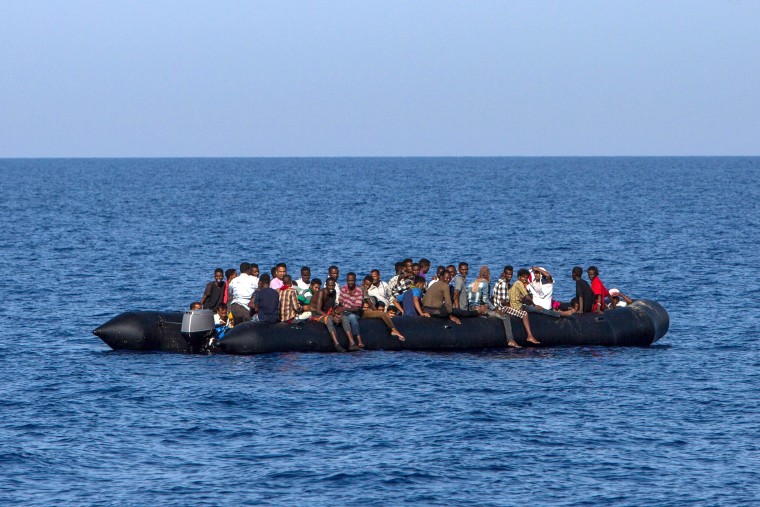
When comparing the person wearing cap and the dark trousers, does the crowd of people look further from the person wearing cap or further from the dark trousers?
the person wearing cap

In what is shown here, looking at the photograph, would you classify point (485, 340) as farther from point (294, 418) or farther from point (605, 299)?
point (294, 418)

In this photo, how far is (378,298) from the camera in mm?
28953

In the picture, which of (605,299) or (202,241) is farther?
(202,241)

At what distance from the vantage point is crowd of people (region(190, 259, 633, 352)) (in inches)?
1088

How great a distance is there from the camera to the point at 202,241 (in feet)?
213

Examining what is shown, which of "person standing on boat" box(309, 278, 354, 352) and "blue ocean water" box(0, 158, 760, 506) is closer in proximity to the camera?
"blue ocean water" box(0, 158, 760, 506)

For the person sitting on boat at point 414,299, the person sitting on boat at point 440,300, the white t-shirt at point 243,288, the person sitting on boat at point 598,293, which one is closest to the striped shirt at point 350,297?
the person sitting on boat at point 414,299

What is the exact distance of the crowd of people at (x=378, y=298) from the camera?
2764cm

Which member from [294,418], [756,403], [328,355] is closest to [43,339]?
[328,355]

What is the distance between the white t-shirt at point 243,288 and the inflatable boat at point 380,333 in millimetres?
808

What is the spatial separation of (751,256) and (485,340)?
31.4 m

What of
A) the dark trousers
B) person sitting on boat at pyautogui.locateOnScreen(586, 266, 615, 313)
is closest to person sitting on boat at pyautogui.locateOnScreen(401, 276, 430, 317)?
the dark trousers

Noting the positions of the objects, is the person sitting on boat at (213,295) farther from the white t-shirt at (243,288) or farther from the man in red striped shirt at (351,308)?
the man in red striped shirt at (351,308)

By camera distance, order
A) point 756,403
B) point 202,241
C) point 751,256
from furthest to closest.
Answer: point 202,241 → point 751,256 → point 756,403
